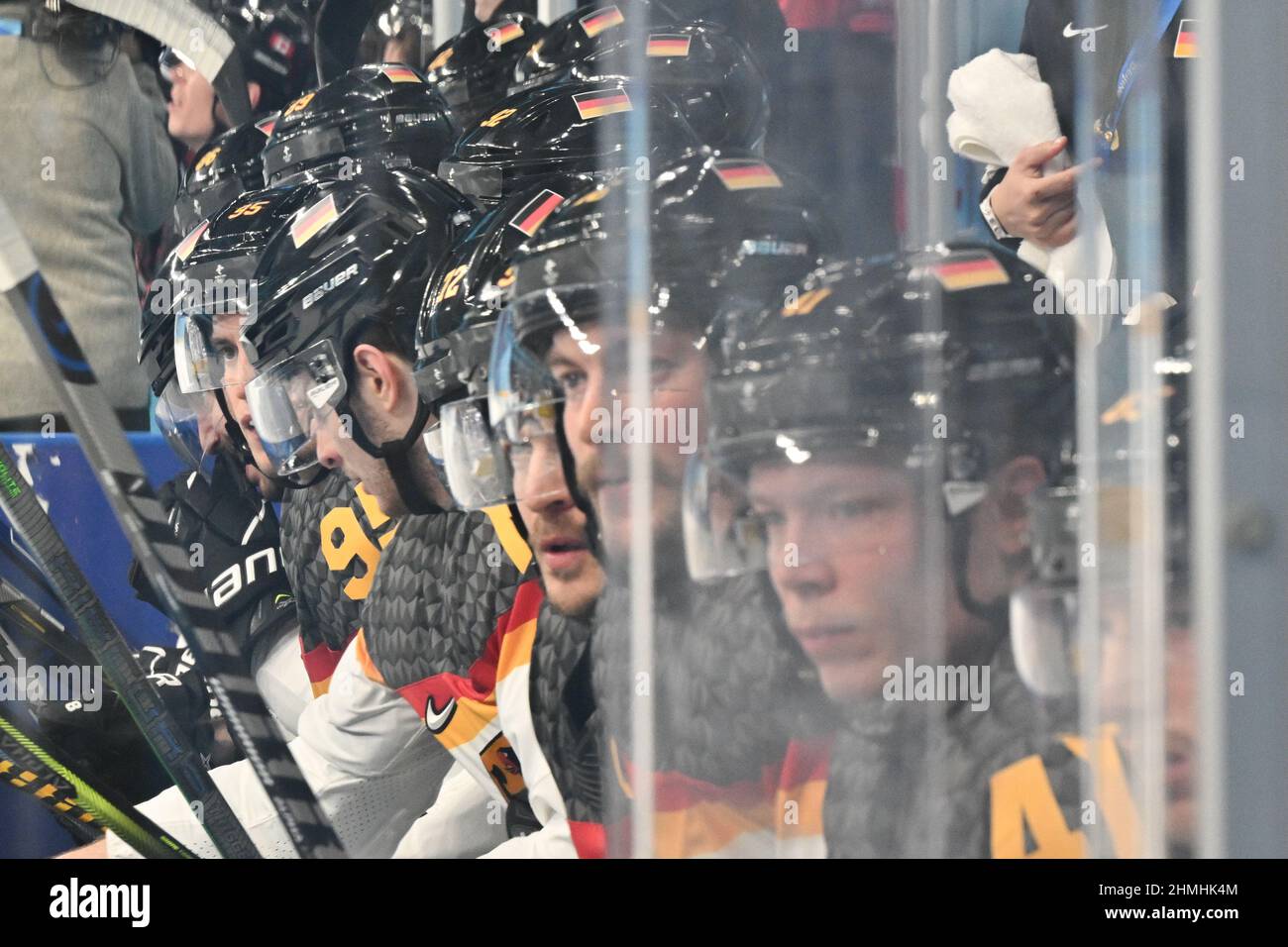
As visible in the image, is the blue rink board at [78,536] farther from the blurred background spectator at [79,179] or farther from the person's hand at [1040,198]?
the person's hand at [1040,198]

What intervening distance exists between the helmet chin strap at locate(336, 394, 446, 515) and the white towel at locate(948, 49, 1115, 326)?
79 centimetres

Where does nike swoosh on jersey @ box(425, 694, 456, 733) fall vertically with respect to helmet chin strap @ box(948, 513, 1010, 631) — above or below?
below

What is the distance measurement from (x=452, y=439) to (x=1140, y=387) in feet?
2.72

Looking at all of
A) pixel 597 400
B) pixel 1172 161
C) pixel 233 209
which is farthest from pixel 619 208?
pixel 233 209

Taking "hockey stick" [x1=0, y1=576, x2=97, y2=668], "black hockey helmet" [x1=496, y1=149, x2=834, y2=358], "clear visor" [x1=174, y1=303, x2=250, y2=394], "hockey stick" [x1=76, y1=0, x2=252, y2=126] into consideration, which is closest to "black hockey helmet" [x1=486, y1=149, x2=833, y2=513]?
"black hockey helmet" [x1=496, y1=149, x2=834, y2=358]

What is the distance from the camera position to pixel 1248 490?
1312mm

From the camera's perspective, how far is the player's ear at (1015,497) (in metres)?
1.40

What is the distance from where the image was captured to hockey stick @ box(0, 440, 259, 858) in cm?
223

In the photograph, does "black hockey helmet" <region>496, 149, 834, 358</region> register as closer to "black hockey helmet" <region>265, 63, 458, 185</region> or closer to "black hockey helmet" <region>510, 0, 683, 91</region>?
"black hockey helmet" <region>510, 0, 683, 91</region>

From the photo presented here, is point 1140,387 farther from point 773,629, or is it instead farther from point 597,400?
point 597,400

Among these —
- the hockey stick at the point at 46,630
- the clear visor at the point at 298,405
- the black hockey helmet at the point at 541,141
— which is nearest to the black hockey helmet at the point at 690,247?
the black hockey helmet at the point at 541,141

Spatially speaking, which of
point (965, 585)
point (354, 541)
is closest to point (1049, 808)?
point (965, 585)

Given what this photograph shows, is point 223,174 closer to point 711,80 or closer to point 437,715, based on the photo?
point 437,715
